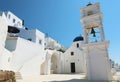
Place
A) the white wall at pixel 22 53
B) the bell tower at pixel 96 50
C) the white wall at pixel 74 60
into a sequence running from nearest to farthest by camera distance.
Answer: the bell tower at pixel 96 50 → the white wall at pixel 22 53 → the white wall at pixel 74 60

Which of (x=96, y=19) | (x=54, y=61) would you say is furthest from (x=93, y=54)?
(x=54, y=61)

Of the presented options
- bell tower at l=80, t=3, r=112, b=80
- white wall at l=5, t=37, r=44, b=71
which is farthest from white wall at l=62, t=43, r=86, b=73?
bell tower at l=80, t=3, r=112, b=80

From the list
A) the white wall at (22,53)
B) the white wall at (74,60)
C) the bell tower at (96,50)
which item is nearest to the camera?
the bell tower at (96,50)

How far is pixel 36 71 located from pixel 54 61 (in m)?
9.37

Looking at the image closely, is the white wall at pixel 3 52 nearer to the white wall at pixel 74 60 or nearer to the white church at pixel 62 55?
the white church at pixel 62 55

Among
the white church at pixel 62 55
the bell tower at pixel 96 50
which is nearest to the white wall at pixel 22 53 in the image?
the white church at pixel 62 55

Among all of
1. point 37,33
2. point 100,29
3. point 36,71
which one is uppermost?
point 37,33

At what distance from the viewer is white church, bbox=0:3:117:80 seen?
10.5 m

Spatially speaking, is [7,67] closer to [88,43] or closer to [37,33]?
[88,43]

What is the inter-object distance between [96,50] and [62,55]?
17976 millimetres

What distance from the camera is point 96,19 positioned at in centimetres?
1150

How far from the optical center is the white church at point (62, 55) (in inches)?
413

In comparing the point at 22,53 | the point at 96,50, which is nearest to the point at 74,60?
the point at 22,53

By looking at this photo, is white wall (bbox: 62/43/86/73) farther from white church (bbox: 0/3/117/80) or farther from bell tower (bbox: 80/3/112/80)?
bell tower (bbox: 80/3/112/80)
